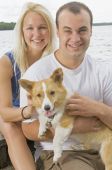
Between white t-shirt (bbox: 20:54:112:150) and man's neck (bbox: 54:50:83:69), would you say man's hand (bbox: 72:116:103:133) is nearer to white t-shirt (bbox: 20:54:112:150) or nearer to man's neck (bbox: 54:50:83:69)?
white t-shirt (bbox: 20:54:112:150)

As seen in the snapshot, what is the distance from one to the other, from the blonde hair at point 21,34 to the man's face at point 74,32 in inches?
26.6

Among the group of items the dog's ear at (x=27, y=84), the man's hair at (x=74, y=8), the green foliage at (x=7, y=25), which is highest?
the man's hair at (x=74, y=8)

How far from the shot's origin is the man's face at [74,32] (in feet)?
9.89

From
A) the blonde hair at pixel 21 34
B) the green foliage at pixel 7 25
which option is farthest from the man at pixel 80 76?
the green foliage at pixel 7 25

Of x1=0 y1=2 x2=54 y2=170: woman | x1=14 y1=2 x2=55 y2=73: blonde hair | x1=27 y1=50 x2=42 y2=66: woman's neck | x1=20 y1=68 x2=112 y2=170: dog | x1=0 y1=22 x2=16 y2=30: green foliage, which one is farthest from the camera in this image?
x1=0 y1=22 x2=16 y2=30: green foliage

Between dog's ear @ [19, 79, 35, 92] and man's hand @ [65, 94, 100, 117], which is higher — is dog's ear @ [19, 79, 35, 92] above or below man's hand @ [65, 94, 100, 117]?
above

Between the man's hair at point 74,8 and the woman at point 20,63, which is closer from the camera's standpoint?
the man's hair at point 74,8

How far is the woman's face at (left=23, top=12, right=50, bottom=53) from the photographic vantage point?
3764 mm

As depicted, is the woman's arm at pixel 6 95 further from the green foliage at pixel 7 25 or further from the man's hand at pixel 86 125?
the green foliage at pixel 7 25

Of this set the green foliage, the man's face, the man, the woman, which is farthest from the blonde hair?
the green foliage

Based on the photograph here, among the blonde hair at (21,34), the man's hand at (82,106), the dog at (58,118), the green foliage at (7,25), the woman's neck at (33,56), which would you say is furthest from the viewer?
the green foliage at (7,25)

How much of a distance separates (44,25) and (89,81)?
35.7 inches

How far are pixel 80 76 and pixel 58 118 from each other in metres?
0.37

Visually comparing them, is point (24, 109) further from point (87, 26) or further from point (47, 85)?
point (87, 26)
